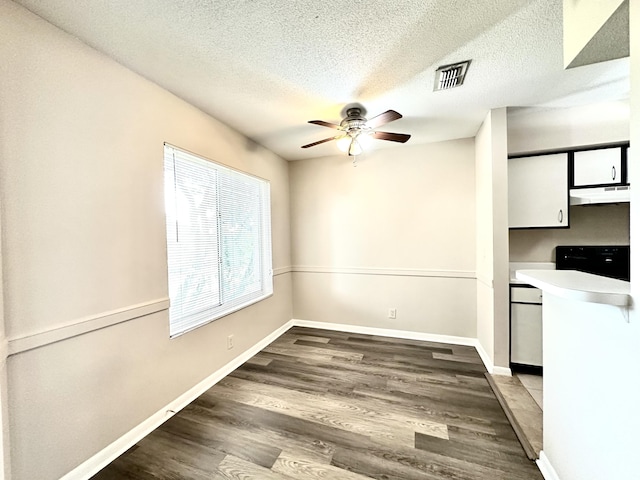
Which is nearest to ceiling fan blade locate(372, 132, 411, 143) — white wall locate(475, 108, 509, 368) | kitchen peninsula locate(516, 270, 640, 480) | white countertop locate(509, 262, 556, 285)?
white wall locate(475, 108, 509, 368)

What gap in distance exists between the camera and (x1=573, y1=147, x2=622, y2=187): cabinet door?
239 centimetres

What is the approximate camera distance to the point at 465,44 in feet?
5.18

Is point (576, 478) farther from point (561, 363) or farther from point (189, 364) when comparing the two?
point (189, 364)

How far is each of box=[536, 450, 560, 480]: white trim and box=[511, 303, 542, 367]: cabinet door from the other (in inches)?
45.6

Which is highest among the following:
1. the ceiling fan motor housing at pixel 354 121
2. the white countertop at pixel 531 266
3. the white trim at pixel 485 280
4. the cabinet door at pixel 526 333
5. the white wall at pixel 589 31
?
the ceiling fan motor housing at pixel 354 121

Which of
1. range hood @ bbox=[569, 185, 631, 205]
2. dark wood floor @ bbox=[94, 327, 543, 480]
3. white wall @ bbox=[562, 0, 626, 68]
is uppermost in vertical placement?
white wall @ bbox=[562, 0, 626, 68]

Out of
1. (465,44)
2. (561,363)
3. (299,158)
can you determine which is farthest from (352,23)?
(299,158)

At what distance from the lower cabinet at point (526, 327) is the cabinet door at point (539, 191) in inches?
27.7

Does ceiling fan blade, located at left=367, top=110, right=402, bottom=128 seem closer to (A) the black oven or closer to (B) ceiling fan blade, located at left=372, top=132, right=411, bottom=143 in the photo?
(B) ceiling fan blade, located at left=372, top=132, right=411, bottom=143

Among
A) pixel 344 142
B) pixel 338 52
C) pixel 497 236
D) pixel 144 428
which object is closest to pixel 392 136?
pixel 344 142

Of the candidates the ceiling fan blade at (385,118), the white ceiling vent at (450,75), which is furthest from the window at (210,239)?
the white ceiling vent at (450,75)

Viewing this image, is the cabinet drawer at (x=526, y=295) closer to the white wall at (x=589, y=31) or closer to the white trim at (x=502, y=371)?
the white trim at (x=502, y=371)

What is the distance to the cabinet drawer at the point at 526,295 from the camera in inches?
95.0

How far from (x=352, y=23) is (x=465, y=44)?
29.3 inches
